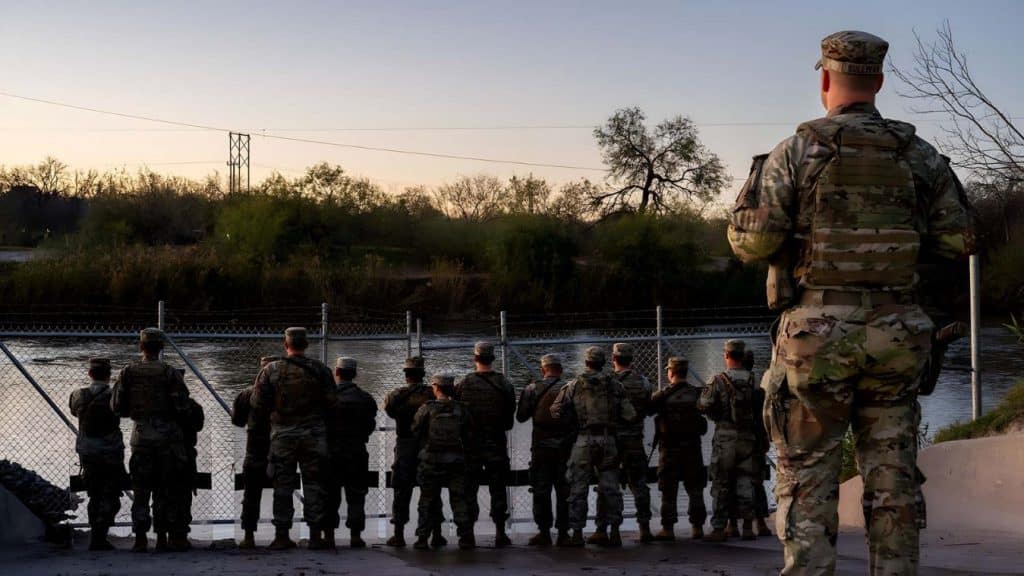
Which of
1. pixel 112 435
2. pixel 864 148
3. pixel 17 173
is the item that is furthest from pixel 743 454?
pixel 17 173

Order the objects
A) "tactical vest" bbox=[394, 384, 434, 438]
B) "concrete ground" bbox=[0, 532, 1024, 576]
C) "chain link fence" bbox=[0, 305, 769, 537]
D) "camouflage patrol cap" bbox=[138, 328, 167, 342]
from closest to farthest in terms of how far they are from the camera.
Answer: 1. "concrete ground" bbox=[0, 532, 1024, 576]
2. "camouflage patrol cap" bbox=[138, 328, 167, 342]
3. "tactical vest" bbox=[394, 384, 434, 438]
4. "chain link fence" bbox=[0, 305, 769, 537]

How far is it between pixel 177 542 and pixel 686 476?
4.21 m

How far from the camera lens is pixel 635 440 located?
31.9 ft

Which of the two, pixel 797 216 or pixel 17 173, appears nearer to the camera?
pixel 797 216

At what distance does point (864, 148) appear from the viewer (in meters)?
4.15

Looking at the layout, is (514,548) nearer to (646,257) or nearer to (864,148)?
(864,148)

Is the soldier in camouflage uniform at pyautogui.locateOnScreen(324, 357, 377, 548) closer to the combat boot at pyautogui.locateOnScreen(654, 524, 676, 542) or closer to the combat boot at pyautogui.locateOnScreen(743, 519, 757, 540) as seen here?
the combat boot at pyautogui.locateOnScreen(654, 524, 676, 542)

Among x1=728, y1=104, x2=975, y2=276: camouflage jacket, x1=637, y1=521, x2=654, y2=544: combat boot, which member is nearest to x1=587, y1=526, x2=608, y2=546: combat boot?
x1=637, y1=521, x2=654, y2=544: combat boot

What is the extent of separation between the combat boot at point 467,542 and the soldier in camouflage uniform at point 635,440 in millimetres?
1427

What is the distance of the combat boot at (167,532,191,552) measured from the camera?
8.66m

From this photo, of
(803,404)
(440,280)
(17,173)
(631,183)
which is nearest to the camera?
(803,404)

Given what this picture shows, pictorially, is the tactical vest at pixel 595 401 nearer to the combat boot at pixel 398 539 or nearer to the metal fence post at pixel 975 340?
the combat boot at pixel 398 539

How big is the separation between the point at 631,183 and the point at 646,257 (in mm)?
13875

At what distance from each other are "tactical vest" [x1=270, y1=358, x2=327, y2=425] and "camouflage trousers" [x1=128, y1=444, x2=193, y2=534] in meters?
0.89
